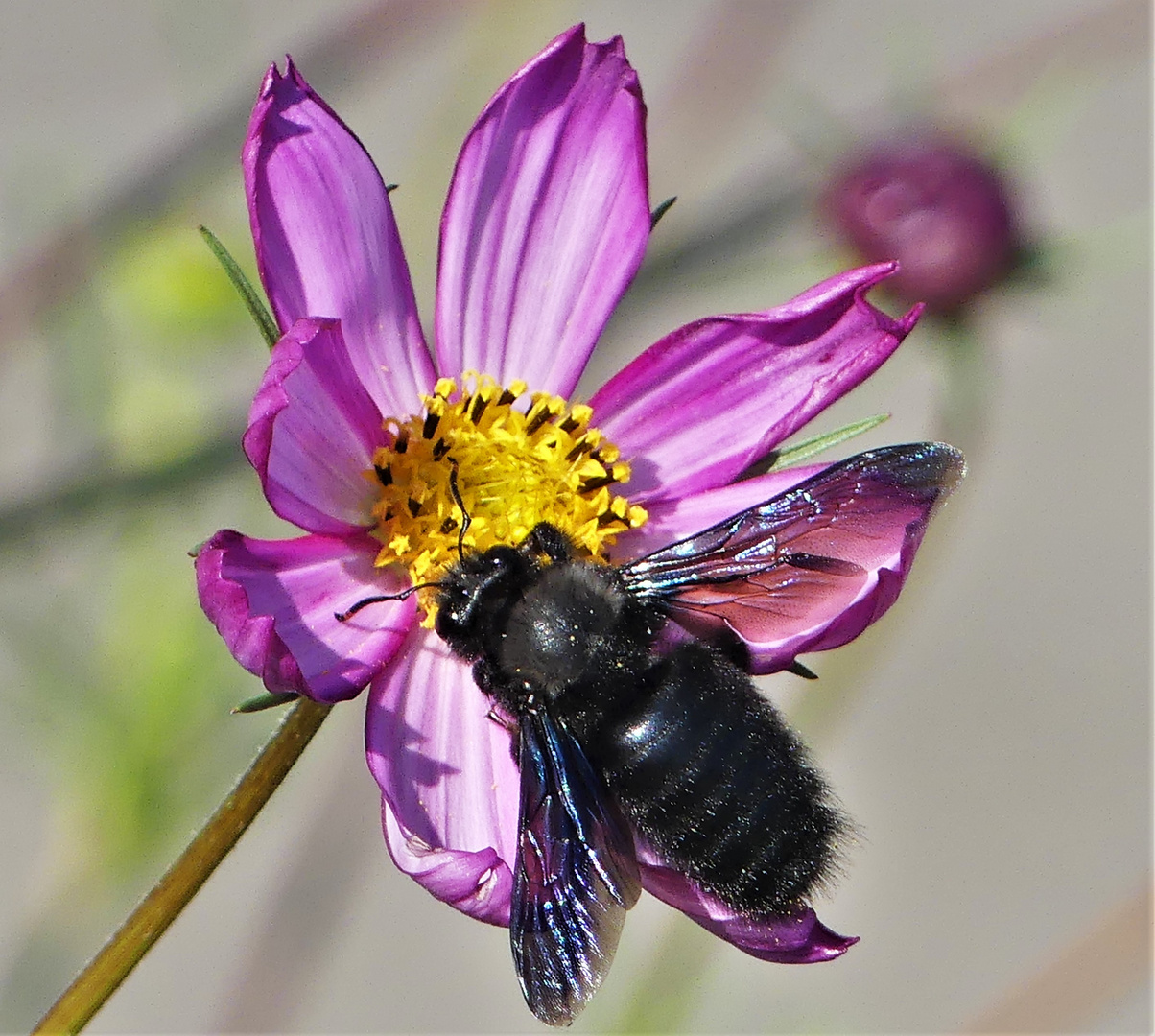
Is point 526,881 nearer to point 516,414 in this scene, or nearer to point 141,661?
point 516,414

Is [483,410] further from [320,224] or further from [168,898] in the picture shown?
[168,898]

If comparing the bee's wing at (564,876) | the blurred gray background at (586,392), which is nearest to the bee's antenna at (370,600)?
the bee's wing at (564,876)

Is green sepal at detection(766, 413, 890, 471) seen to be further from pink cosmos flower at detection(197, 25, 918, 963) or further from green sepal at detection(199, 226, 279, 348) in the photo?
A: green sepal at detection(199, 226, 279, 348)

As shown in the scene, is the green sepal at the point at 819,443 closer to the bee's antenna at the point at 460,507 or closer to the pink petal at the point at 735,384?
the pink petal at the point at 735,384

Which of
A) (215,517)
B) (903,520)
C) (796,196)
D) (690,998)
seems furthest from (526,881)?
(215,517)

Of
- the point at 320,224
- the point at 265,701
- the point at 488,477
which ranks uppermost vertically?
the point at 320,224

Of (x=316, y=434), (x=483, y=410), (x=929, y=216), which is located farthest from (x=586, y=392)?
(x=316, y=434)
